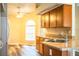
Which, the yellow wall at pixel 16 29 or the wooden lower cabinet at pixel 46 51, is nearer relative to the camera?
the wooden lower cabinet at pixel 46 51

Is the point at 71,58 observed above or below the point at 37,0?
below

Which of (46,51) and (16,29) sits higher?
(16,29)

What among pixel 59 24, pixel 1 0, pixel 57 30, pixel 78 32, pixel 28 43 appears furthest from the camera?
pixel 59 24

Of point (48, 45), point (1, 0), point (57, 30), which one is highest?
point (1, 0)

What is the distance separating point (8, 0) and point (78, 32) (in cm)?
50

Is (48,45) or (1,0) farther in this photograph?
(48,45)

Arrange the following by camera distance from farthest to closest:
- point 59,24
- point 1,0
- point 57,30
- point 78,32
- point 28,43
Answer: point 59,24 → point 57,30 → point 28,43 → point 78,32 → point 1,0

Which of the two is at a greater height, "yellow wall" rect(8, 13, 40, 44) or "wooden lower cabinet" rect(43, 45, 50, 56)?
"yellow wall" rect(8, 13, 40, 44)

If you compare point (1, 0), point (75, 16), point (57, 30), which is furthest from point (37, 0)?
point (57, 30)

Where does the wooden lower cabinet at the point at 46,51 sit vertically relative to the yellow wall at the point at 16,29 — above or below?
below

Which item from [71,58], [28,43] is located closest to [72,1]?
[71,58]

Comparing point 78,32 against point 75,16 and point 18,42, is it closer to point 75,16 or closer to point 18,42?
point 75,16

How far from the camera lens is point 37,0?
0.88m

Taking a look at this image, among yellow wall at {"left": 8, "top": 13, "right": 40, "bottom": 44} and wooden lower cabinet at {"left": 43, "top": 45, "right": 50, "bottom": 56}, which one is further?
yellow wall at {"left": 8, "top": 13, "right": 40, "bottom": 44}
